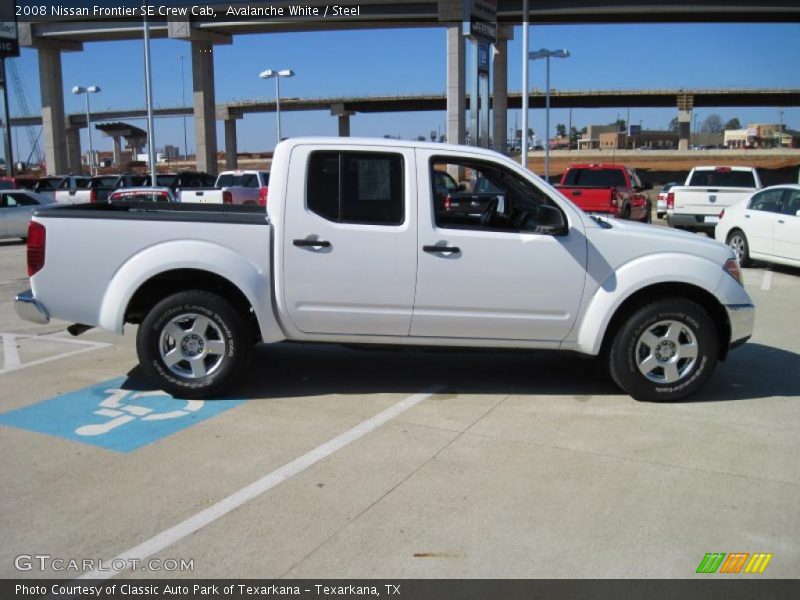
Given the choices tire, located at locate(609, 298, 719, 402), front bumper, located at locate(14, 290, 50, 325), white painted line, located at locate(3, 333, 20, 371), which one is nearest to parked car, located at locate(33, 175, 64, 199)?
white painted line, located at locate(3, 333, 20, 371)

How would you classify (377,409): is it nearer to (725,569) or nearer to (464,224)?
(464,224)

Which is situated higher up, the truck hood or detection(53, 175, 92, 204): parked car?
detection(53, 175, 92, 204): parked car

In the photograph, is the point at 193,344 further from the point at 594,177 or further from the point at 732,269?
the point at 594,177

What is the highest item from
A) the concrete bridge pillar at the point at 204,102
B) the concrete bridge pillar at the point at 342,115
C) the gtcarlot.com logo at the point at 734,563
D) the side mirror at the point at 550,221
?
the concrete bridge pillar at the point at 342,115

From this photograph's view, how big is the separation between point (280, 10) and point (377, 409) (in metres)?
38.8

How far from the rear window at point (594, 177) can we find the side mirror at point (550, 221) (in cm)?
1398

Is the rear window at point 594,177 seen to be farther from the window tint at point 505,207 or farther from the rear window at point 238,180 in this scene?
the window tint at point 505,207

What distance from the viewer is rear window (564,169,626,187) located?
19.0 m

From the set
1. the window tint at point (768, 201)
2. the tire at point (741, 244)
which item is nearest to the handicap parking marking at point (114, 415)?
the window tint at point (768, 201)

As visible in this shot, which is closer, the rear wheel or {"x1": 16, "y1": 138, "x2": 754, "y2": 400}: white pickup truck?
{"x1": 16, "y1": 138, "x2": 754, "y2": 400}: white pickup truck

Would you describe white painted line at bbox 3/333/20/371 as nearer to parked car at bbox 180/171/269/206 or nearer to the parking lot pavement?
the parking lot pavement

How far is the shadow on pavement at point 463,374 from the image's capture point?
6.23 metres

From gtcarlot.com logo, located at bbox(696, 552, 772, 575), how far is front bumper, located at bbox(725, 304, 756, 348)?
2.56 meters

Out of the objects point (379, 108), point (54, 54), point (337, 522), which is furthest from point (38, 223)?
point (379, 108)
